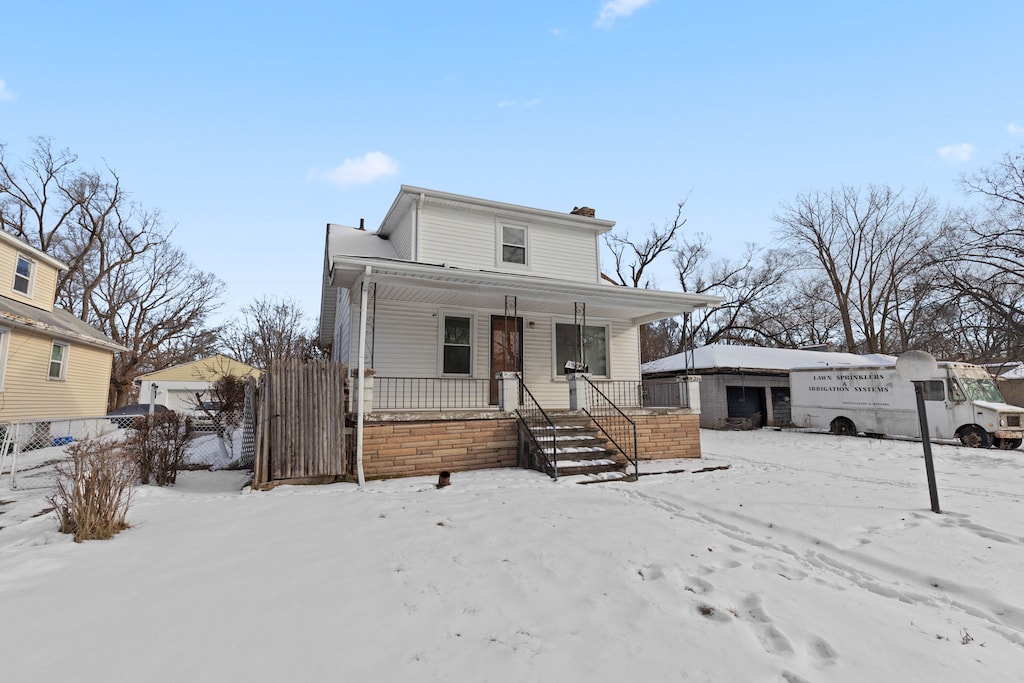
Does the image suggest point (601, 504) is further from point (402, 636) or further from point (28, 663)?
point (28, 663)

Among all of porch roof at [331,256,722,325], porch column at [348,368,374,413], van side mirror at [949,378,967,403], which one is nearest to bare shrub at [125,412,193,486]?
porch column at [348,368,374,413]

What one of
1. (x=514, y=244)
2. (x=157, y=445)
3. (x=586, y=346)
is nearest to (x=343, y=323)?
(x=514, y=244)

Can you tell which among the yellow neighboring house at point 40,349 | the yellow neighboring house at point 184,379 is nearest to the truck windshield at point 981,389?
the yellow neighboring house at point 40,349

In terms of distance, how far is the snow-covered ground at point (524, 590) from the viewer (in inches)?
96.5

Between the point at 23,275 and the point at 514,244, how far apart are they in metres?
15.7

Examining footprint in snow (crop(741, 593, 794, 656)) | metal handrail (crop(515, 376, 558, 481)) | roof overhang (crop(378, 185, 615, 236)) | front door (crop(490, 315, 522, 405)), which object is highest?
roof overhang (crop(378, 185, 615, 236))

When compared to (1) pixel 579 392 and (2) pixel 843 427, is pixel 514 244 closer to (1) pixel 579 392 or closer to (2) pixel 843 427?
(1) pixel 579 392

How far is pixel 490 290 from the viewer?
31.5 ft

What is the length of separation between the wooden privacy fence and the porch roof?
78.7 inches

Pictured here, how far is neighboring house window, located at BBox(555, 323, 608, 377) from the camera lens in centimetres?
1226

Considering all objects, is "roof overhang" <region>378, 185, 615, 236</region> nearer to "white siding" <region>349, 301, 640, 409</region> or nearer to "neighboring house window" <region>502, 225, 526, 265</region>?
"neighboring house window" <region>502, 225, 526, 265</region>

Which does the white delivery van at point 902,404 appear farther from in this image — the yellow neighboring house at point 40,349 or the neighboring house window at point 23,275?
the neighboring house window at point 23,275

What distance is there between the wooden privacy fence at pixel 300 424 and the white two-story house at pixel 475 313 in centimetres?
57

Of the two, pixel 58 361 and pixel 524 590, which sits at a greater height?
pixel 58 361
